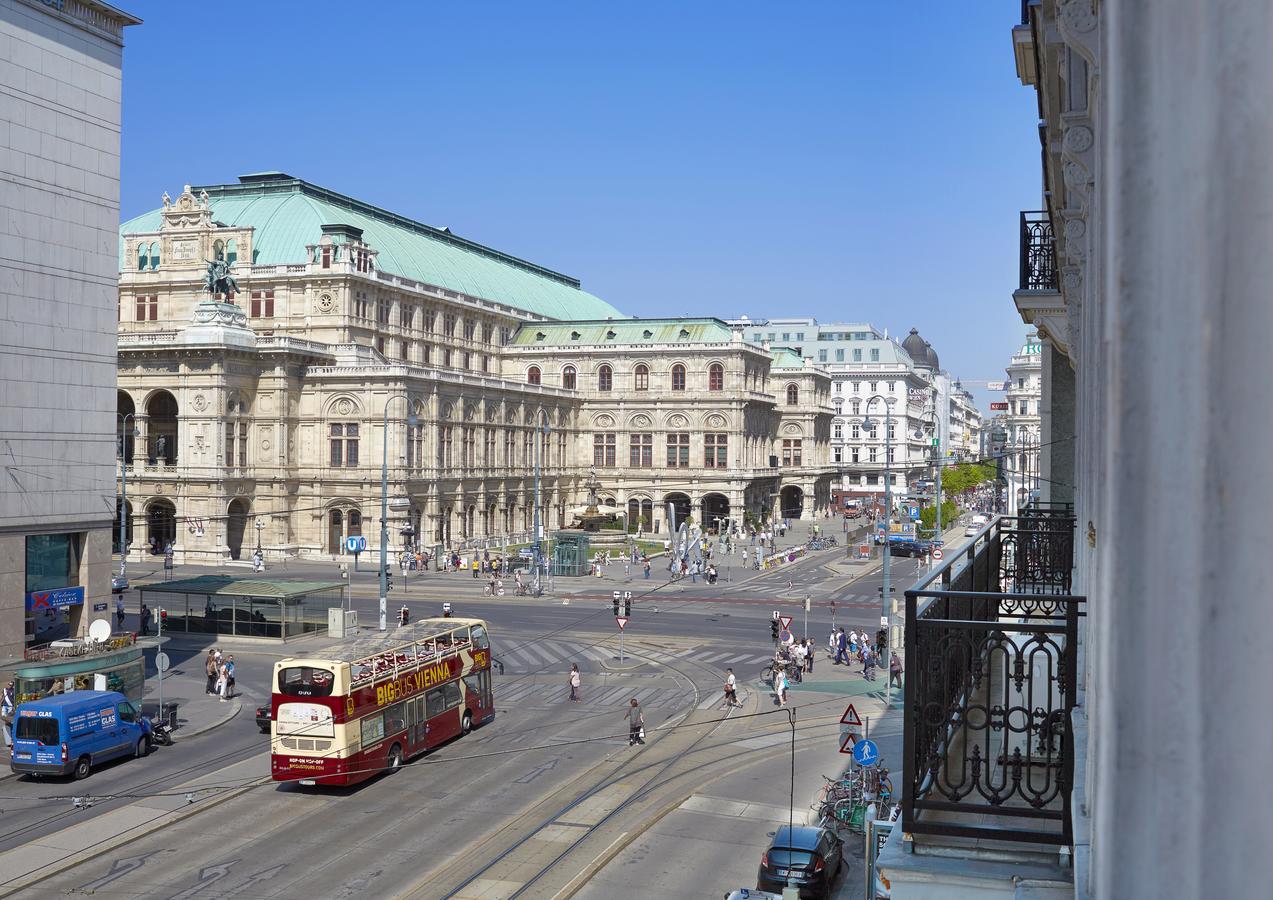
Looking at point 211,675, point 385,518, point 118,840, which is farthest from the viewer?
point 385,518

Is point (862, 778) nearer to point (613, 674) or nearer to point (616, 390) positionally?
point (613, 674)

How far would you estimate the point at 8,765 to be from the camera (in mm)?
29188

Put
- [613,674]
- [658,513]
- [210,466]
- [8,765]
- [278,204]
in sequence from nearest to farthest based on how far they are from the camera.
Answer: [8,765] → [613,674] → [210,466] → [278,204] → [658,513]

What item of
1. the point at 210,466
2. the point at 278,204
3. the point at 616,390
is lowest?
the point at 210,466

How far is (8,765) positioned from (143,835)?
8.51m

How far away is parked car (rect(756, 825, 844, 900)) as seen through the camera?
19.6 metres

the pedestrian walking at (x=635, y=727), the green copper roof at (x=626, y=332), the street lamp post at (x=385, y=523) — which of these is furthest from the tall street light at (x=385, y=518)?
the green copper roof at (x=626, y=332)

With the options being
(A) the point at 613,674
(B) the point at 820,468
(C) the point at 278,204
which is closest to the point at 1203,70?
(A) the point at 613,674

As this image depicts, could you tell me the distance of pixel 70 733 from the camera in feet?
90.7

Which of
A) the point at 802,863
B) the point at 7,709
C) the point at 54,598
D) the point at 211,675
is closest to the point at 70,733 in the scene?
the point at 7,709

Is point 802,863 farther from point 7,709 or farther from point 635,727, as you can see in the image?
point 7,709

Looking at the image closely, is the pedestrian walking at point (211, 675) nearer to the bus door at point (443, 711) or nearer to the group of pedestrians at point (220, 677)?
the group of pedestrians at point (220, 677)

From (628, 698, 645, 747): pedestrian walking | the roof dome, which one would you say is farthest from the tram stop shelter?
the roof dome

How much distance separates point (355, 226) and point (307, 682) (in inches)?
2894
